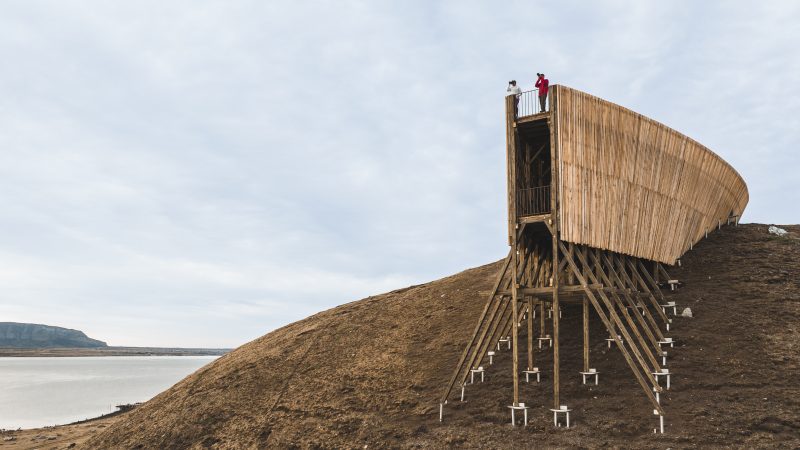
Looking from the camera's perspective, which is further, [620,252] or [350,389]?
[350,389]

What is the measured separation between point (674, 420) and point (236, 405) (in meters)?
18.4

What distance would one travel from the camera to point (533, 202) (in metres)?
21.4

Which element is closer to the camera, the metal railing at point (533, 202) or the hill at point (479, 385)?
the hill at point (479, 385)

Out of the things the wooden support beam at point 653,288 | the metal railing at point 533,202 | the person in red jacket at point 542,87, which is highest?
the person in red jacket at point 542,87

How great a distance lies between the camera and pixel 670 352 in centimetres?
2111

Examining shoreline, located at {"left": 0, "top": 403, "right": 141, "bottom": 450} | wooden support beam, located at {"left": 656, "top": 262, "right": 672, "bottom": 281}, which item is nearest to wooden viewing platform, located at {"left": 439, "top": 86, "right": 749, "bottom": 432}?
wooden support beam, located at {"left": 656, "top": 262, "right": 672, "bottom": 281}

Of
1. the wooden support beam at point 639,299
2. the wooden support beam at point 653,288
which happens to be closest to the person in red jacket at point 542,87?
the wooden support beam at point 639,299

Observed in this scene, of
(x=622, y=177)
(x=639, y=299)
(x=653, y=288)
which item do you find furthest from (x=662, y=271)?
(x=622, y=177)

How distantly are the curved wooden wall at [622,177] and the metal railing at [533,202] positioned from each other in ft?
3.97

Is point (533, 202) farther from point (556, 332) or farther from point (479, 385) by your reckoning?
point (479, 385)

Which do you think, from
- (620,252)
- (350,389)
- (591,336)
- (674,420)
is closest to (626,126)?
(620,252)

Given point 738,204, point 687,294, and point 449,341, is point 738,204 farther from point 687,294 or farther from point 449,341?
point 449,341

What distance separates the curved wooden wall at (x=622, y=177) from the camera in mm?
20031

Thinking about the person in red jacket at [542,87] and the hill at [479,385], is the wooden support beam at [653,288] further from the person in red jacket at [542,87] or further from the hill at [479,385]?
the person in red jacket at [542,87]
